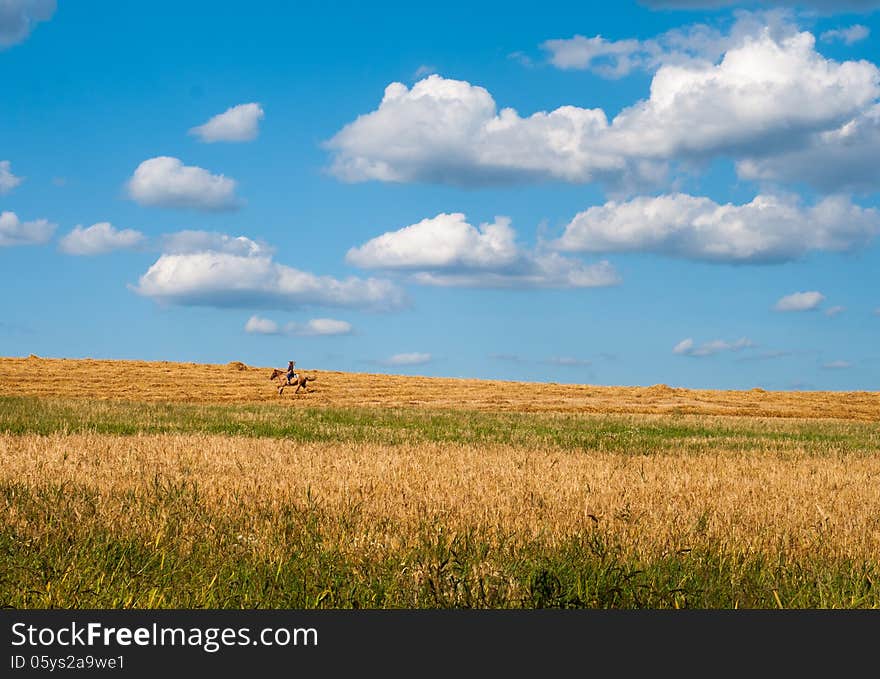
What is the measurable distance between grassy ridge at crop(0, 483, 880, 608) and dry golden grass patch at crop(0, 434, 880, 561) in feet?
0.83

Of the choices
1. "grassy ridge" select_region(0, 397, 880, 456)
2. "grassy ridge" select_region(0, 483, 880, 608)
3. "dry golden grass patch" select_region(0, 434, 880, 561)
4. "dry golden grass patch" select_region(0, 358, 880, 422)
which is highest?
"dry golden grass patch" select_region(0, 358, 880, 422)

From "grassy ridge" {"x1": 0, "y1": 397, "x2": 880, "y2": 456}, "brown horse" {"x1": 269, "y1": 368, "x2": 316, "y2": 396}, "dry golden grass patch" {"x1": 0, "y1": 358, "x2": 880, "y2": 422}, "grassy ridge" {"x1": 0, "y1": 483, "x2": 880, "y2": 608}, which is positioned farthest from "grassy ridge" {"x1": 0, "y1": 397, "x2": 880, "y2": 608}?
"brown horse" {"x1": 269, "y1": 368, "x2": 316, "y2": 396}

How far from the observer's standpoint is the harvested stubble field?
21.0 ft

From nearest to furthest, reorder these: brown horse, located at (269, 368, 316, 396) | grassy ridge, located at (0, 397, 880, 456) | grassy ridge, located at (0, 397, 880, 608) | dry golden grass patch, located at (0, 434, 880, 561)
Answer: grassy ridge, located at (0, 397, 880, 608) → dry golden grass patch, located at (0, 434, 880, 561) → grassy ridge, located at (0, 397, 880, 456) → brown horse, located at (269, 368, 316, 396)

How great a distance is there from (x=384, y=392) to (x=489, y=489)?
33.7m

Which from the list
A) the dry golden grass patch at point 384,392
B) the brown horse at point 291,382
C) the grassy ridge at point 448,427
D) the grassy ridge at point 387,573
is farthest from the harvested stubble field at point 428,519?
the brown horse at point 291,382

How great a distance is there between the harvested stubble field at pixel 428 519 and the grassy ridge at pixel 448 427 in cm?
22

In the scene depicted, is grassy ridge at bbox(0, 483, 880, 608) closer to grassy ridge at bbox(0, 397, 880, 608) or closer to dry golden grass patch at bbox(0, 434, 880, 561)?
grassy ridge at bbox(0, 397, 880, 608)

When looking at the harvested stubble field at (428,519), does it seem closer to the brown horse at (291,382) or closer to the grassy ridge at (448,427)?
the grassy ridge at (448,427)

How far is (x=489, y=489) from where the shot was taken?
441 inches

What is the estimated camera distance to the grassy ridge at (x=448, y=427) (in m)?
19.9

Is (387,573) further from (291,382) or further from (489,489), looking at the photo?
(291,382)

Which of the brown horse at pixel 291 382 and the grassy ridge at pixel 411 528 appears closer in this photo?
the grassy ridge at pixel 411 528

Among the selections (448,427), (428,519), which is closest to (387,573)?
(428,519)
